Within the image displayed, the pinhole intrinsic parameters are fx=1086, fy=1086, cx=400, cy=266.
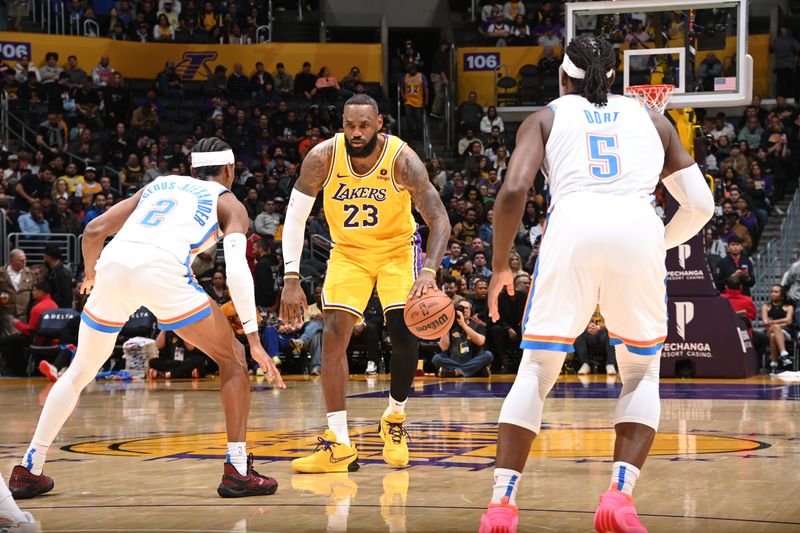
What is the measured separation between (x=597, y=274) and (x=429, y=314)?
2099mm

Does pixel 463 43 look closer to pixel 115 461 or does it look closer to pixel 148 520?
pixel 115 461

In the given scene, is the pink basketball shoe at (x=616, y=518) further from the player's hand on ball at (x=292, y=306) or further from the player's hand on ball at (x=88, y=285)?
the player's hand on ball at (x=88, y=285)

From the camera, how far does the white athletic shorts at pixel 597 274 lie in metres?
4.35

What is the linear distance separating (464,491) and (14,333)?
12.4m

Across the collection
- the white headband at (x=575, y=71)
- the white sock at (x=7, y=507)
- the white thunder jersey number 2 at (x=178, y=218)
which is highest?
the white headband at (x=575, y=71)

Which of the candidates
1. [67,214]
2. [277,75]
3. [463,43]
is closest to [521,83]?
[463,43]

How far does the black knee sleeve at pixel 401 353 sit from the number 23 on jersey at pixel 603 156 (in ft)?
8.53

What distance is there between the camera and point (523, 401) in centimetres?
436

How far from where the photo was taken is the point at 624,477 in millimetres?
4355

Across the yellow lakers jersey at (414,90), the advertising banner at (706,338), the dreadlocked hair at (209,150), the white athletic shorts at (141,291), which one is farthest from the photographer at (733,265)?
the white athletic shorts at (141,291)

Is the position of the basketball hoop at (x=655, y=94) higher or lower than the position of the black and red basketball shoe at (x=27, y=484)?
higher

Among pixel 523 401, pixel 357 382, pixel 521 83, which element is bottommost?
pixel 357 382

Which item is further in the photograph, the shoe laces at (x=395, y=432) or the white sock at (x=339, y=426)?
the shoe laces at (x=395, y=432)

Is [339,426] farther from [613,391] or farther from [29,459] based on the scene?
[613,391]
